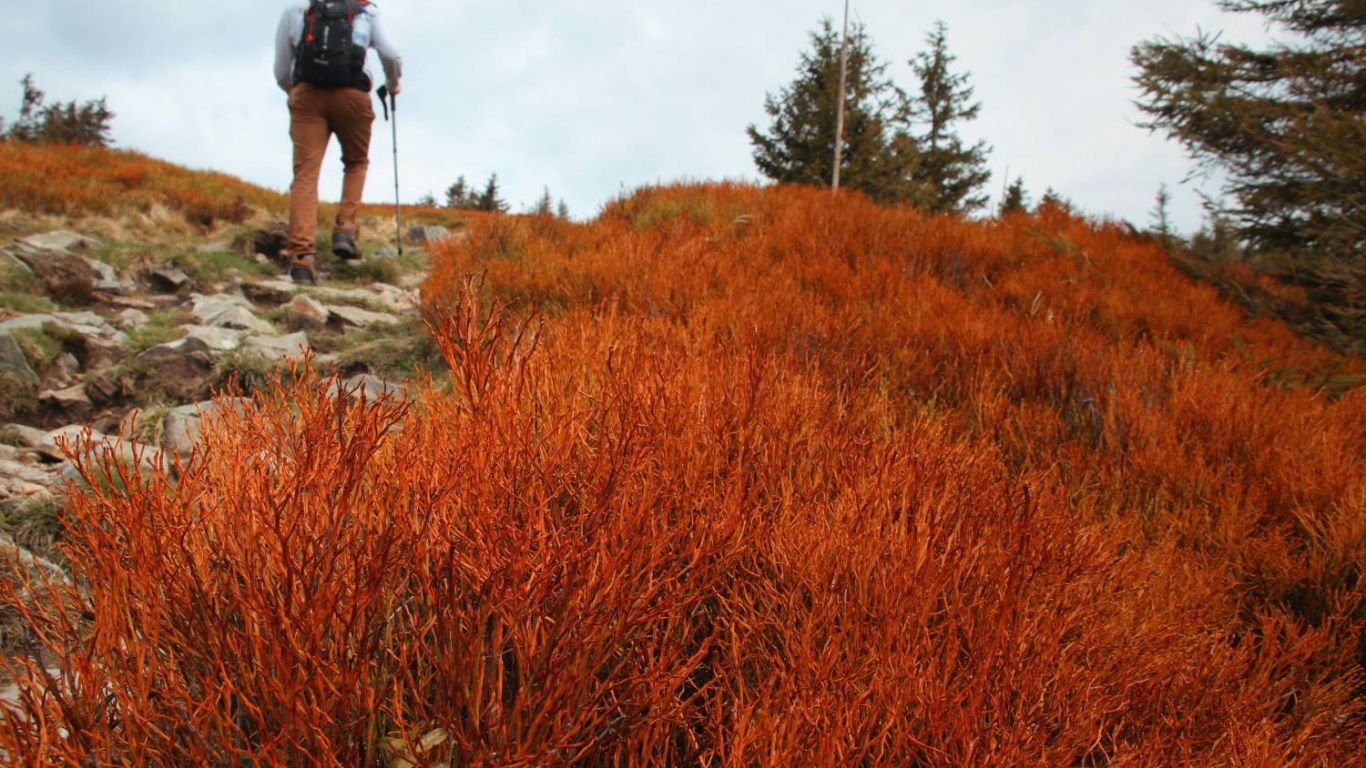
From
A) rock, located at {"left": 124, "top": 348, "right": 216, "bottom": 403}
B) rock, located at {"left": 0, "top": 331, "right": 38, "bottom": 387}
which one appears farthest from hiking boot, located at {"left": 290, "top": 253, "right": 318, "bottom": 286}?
rock, located at {"left": 0, "top": 331, "right": 38, "bottom": 387}

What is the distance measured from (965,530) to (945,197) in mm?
25273

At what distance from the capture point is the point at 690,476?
1629 mm

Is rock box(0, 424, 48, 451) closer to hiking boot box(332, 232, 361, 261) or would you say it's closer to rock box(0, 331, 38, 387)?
rock box(0, 331, 38, 387)

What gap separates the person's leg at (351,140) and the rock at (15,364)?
12.5ft

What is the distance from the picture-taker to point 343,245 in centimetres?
694

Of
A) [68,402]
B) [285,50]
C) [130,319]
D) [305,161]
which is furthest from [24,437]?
[285,50]

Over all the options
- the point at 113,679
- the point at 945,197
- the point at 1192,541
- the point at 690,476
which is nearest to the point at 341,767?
the point at 113,679

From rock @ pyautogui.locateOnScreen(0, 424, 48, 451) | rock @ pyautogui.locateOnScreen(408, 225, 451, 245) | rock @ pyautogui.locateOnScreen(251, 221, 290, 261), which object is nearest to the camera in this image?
rock @ pyautogui.locateOnScreen(0, 424, 48, 451)

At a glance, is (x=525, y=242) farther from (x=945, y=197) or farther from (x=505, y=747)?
(x=945, y=197)

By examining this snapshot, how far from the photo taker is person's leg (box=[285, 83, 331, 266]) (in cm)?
622

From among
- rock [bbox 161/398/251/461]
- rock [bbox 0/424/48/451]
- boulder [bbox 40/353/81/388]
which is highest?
boulder [bbox 40/353/81/388]

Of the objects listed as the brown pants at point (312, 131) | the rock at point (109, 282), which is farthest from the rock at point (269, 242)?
the rock at point (109, 282)

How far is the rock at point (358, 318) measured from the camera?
4.94 m

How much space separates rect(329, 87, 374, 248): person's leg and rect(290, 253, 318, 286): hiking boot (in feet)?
2.48
